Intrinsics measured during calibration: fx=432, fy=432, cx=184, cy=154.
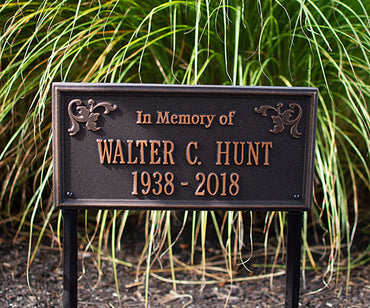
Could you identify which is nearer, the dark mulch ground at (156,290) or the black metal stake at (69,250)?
the black metal stake at (69,250)

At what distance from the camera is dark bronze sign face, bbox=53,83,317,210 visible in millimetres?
1221

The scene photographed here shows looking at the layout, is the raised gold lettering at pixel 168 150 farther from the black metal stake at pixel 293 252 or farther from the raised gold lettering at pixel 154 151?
the black metal stake at pixel 293 252

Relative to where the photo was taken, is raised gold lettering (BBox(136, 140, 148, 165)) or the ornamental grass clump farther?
the ornamental grass clump

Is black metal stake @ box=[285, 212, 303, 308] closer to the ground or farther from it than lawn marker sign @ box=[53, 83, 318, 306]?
closer to the ground

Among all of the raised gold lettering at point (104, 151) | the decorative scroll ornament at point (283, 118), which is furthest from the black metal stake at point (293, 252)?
the raised gold lettering at point (104, 151)

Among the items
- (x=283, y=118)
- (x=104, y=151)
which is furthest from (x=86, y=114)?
(x=283, y=118)

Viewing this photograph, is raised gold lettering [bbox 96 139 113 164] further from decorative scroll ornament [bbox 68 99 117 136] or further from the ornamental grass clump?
the ornamental grass clump

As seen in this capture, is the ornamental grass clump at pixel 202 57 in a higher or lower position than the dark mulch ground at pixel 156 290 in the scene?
higher

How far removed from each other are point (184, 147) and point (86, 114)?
0.29m

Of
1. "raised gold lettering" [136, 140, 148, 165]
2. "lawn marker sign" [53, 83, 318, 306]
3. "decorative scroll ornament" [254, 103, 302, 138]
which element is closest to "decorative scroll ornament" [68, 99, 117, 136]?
"lawn marker sign" [53, 83, 318, 306]

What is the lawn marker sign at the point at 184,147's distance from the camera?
1.22 meters

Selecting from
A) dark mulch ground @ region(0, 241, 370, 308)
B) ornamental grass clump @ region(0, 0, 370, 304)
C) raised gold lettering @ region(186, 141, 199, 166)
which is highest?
ornamental grass clump @ region(0, 0, 370, 304)

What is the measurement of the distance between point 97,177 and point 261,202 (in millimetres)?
481

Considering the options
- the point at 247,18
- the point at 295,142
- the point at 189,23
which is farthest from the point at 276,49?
the point at 295,142
